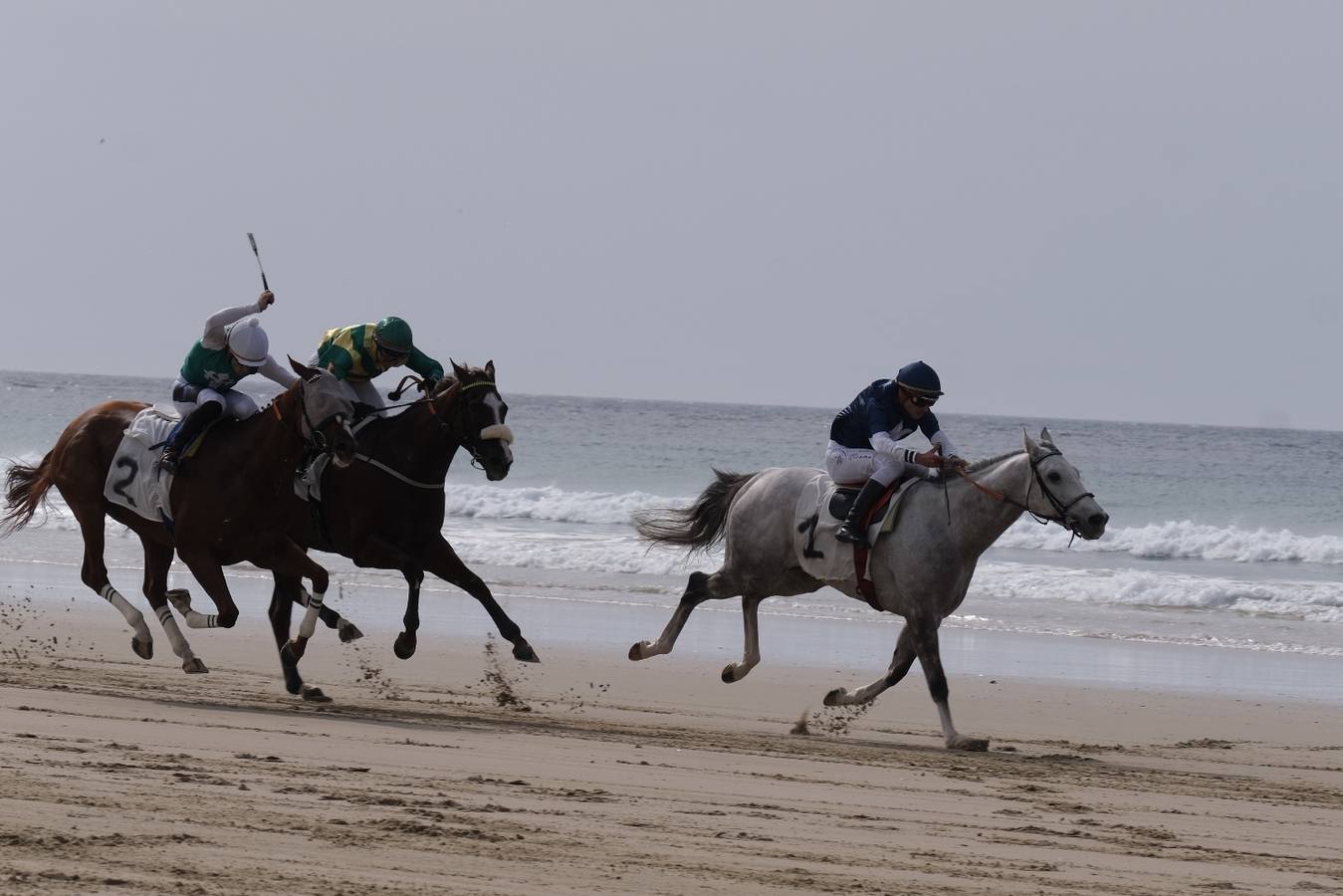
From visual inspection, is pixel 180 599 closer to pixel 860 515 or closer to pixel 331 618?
pixel 331 618

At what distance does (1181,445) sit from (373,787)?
2469 inches

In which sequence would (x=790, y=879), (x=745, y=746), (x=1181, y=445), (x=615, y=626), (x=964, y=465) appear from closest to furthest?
(x=790, y=879), (x=745, y=746), (x=964, y=465), (x=615, y=626), (x=1181, y=445)

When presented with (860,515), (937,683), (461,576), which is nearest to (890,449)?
(860,515)

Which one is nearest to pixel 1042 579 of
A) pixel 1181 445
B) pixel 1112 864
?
pixel 1112 864

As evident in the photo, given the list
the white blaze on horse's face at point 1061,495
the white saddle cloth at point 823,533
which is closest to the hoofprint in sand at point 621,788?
the white saddle cloth at point 823,533

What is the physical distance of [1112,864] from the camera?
18.9 ft

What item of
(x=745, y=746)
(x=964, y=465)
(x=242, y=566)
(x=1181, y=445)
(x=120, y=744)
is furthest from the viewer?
(x=1181, y=445)

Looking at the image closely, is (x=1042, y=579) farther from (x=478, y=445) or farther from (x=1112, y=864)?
(x=1112, y=864)

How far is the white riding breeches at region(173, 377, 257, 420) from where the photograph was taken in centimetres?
988

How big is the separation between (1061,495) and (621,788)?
3.44 metres

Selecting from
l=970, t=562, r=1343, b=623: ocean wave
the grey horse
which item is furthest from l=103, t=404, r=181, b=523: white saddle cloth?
l=970, t=562, r=1343, b=623: ocean wave

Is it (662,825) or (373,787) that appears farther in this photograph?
(373,787)

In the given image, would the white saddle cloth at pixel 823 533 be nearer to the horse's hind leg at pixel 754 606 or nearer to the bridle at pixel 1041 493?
the horse's hind leg at pixel 754 606

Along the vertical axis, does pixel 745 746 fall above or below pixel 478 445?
below
